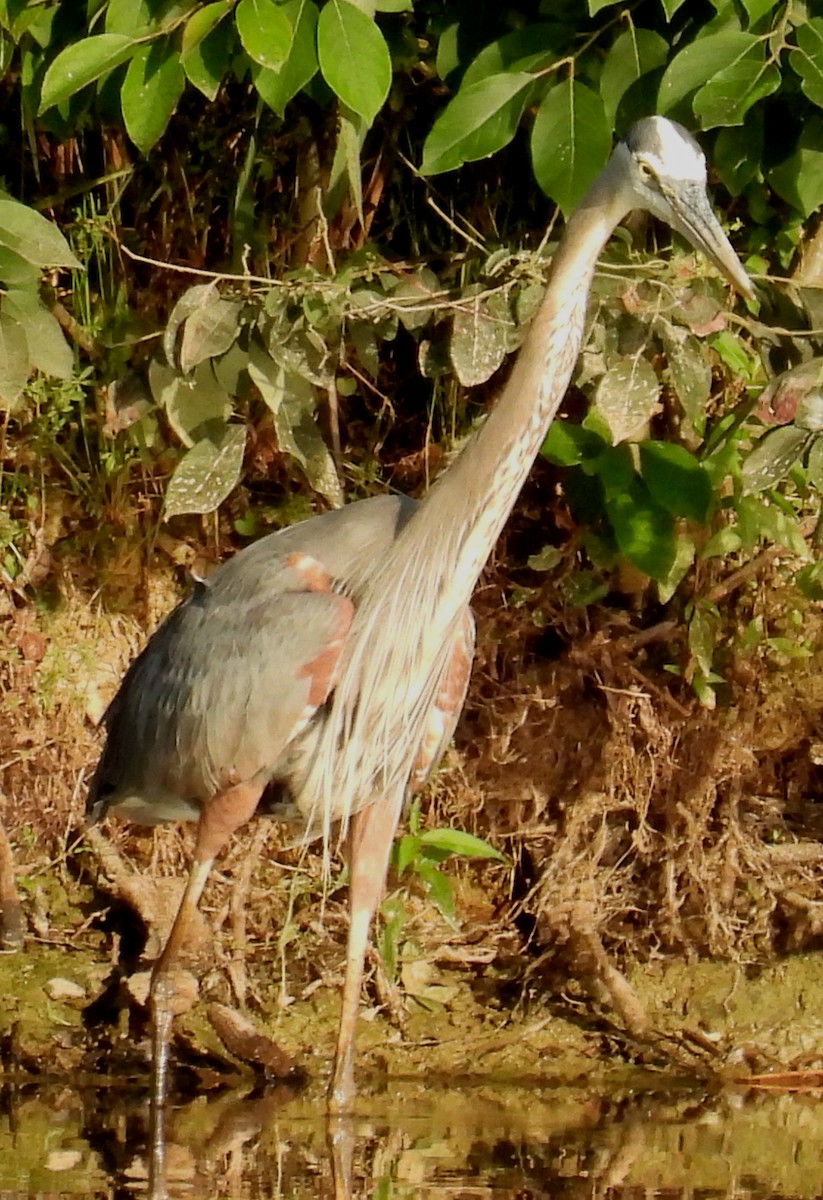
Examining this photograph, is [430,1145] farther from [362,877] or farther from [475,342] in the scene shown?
[475,342]

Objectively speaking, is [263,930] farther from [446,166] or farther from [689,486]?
[446,166]

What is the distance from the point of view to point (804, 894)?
4973 millimetres

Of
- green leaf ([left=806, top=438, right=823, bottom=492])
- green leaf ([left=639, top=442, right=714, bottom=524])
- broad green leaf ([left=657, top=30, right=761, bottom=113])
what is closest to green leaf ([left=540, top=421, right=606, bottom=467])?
green leaf ([left=639, top=442, right=714, bottom=524])

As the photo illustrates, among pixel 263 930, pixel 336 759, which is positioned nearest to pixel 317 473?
pixel 336 759

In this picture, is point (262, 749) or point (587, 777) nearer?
point (262, 749)

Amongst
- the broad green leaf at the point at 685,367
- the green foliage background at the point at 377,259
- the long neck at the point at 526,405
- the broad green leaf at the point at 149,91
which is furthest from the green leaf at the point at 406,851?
the broad green leaf at the point at 149,91

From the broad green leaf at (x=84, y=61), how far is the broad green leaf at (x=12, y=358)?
0.63 m

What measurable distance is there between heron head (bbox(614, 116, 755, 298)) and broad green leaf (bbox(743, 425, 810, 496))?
0.37 meters

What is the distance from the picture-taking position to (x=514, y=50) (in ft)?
13.2

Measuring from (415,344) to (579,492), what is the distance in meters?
0.93

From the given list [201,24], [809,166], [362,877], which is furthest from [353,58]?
[362,877]

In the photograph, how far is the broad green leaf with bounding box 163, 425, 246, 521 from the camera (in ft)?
14.5

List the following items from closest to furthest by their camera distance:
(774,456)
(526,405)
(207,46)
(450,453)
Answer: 1. (207,46)
2. (526,405)
3. (774,456)
4. (450,453)

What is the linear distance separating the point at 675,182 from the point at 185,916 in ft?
6.16
